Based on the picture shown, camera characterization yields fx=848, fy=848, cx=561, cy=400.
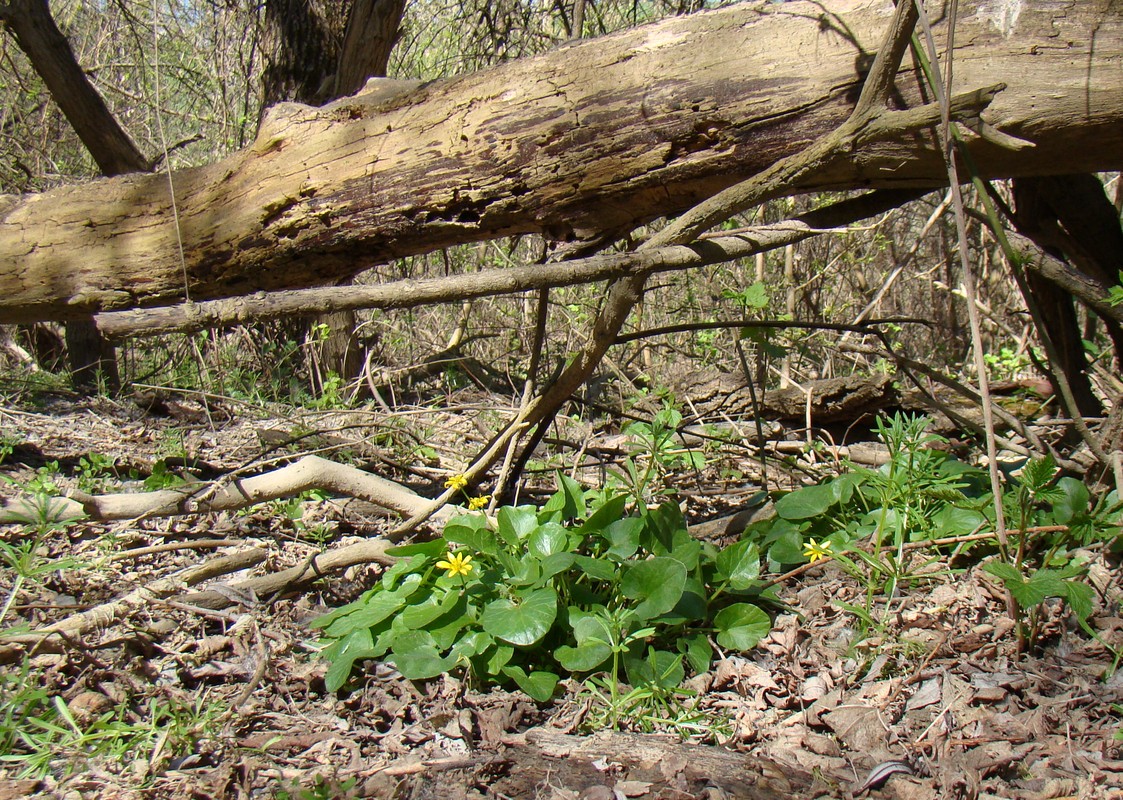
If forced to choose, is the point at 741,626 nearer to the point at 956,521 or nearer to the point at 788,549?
the point at 788,549

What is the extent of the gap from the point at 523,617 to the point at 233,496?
1133 mm

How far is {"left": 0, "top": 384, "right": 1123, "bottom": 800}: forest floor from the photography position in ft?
5.66

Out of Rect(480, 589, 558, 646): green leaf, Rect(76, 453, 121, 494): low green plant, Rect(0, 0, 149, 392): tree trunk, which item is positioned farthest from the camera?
Rect(0, 0, 149, 392): tree trunk

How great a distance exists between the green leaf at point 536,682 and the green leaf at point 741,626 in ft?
1.51

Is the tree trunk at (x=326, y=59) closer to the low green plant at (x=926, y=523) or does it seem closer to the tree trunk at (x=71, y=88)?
the tree trunk at (x=71, y=88)

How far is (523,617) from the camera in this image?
201 cm

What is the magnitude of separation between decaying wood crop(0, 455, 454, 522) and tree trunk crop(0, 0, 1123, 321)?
28.3 inches

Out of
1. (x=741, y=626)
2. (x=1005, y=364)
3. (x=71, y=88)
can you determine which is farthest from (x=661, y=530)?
(x=71, y=88)

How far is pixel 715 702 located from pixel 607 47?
193 centimetres

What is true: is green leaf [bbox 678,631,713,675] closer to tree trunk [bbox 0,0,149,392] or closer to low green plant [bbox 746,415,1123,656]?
low green plant [bbox 746,415,1123,656]

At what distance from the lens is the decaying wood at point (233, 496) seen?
8.04 ft

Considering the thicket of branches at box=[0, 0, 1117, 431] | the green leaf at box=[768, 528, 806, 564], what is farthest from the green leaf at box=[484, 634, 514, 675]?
the thicket of branches at box=[0, 0, 1117, 431]

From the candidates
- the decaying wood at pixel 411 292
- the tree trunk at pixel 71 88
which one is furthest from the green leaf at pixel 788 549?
the tree trunk at pixel 71 88

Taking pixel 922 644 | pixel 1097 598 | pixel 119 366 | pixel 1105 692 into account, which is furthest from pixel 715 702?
pixel 119 366
